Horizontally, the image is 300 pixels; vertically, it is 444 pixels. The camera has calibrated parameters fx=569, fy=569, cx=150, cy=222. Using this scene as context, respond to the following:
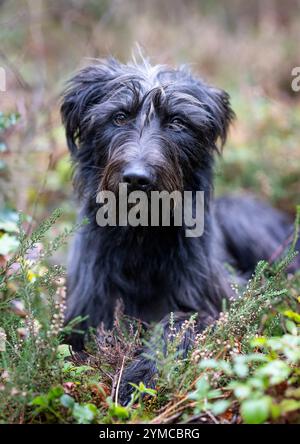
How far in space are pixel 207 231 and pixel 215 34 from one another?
1021cm

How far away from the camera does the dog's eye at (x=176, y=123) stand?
3514 mm

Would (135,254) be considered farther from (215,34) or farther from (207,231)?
(215,34)

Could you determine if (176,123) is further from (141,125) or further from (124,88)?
(124,88)

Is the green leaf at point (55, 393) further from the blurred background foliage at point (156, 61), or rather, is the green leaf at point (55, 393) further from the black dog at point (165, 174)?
the blurred background foliage at point (156, 61)

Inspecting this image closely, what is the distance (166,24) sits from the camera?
13586 millimetres

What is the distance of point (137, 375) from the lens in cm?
274

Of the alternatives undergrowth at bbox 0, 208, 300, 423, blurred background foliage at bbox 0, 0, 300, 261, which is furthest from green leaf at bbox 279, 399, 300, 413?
blurred background foliage at bbox 0, 0, 300, 261

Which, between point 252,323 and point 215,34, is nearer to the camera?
point 252,323

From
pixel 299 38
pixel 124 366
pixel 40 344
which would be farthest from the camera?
pixel 299 38

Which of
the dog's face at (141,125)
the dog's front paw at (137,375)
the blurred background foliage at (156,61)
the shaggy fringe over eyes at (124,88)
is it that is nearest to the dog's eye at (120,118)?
the dog's face at (141,125)

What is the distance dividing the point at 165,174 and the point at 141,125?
1.28 feet

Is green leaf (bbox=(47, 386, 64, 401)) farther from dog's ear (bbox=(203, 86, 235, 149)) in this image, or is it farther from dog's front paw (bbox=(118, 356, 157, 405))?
dog's ear (bbox=(203, 86, 235, 149))

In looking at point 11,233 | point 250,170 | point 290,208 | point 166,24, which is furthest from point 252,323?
point 166,24

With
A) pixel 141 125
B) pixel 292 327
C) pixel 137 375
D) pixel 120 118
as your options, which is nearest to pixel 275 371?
pixel 292 327
